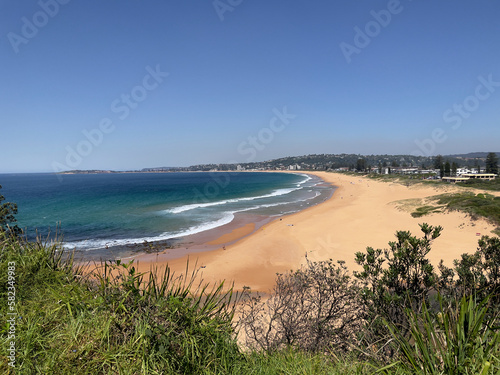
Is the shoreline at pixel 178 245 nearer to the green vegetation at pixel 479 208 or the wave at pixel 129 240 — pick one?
the wave at pixel 129 240

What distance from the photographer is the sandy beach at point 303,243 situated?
13.8 metres

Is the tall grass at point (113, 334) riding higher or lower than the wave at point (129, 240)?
higher

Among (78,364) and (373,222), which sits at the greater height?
(78,364)

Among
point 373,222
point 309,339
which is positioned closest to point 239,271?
point 309,339

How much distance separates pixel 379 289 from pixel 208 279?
9552 millimetres

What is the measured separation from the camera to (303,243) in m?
18.6

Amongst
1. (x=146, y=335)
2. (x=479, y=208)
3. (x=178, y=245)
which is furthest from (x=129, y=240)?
(x=479, y=208)

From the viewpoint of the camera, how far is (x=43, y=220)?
2883 cm

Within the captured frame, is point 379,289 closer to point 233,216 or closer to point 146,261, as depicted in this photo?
point 146,261

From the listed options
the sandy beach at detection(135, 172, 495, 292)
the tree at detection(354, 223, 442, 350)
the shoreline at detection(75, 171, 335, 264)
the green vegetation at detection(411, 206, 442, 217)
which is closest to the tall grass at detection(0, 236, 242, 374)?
the tree at detection(354, 223, 442, 350)

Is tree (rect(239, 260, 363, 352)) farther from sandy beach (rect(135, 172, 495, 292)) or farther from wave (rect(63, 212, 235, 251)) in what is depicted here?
wave (rect(63, 212, 235, 251))

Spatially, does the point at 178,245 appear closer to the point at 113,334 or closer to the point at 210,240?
the point at 210,240

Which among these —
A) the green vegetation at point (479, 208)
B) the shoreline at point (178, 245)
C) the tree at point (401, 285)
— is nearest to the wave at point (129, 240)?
the shoreline at point (178, 245)

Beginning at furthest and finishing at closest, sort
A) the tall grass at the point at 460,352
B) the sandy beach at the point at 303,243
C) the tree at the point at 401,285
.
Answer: the sandy beach at the point at 303,243, the tree at the point at 401,285, the tall grass at the point at 460,352
